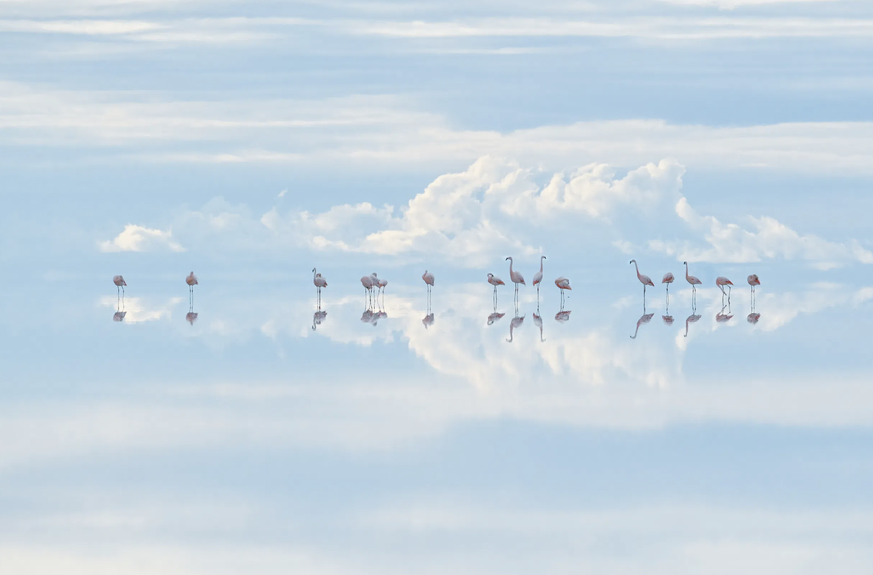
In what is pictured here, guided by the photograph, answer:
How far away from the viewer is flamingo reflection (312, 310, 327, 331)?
88.1ft

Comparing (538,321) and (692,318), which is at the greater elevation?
(692,318)

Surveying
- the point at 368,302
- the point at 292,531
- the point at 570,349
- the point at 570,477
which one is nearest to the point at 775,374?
the point at 570,349

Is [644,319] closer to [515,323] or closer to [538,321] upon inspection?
[538,321]

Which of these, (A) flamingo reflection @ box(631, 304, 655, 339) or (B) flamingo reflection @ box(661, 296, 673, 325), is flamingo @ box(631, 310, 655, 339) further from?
(B) flamingo reflection @ box(661, 296, 673, 325)

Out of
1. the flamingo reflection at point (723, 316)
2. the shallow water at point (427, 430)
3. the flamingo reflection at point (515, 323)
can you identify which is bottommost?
the shallow water at point (427, 430)

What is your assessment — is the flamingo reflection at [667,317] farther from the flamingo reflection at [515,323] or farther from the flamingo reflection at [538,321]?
the flamingo reflection at [515,323]

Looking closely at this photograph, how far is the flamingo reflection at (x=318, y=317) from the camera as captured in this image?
26.8m

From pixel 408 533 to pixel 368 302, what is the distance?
82.3 ft

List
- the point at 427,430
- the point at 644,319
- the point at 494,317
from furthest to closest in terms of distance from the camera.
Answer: the point at 494,317 < the point at 644,319 < the point at 427,430

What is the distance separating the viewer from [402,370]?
59.8 feet

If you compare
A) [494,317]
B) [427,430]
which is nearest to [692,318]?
[494,317]

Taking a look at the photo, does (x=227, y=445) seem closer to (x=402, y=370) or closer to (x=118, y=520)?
(x=118, y=520)

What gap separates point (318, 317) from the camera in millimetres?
28625

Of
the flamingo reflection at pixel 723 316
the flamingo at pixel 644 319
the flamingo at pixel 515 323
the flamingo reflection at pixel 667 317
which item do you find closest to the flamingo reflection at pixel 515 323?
the flamingo at pixel 515 323
